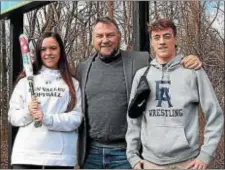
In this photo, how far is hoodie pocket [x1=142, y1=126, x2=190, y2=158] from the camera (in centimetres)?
277

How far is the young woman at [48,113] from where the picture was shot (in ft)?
9.96

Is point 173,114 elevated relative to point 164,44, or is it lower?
lower

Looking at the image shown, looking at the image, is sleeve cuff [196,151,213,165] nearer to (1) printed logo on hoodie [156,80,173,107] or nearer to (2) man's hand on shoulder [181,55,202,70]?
(1) printed logo on hoodie [156,80,173,107]

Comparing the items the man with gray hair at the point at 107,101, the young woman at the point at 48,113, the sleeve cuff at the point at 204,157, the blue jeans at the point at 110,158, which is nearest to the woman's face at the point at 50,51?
the young woman at the point at 48,113

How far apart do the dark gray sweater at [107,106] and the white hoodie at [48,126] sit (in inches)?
3.7

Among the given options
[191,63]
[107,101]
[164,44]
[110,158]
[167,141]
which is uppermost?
[164,44]

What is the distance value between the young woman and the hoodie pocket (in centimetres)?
50

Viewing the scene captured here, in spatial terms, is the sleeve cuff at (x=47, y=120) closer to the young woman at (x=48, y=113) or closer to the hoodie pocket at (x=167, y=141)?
the young woman at (x=48, y=113)

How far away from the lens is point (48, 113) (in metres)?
3.06

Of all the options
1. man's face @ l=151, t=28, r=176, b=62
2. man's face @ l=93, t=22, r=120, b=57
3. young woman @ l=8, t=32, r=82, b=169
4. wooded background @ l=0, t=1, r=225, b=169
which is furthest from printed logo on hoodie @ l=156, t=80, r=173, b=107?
wooded background @ l=0, t=1, r=225, b=169

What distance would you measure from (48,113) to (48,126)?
0.08 m

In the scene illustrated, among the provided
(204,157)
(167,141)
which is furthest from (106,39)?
(204,157)

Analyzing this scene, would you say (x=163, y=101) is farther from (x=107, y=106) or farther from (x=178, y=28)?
(x=178, y=28)

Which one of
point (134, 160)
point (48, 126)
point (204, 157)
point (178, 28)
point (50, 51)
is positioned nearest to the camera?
point (204, 157)
